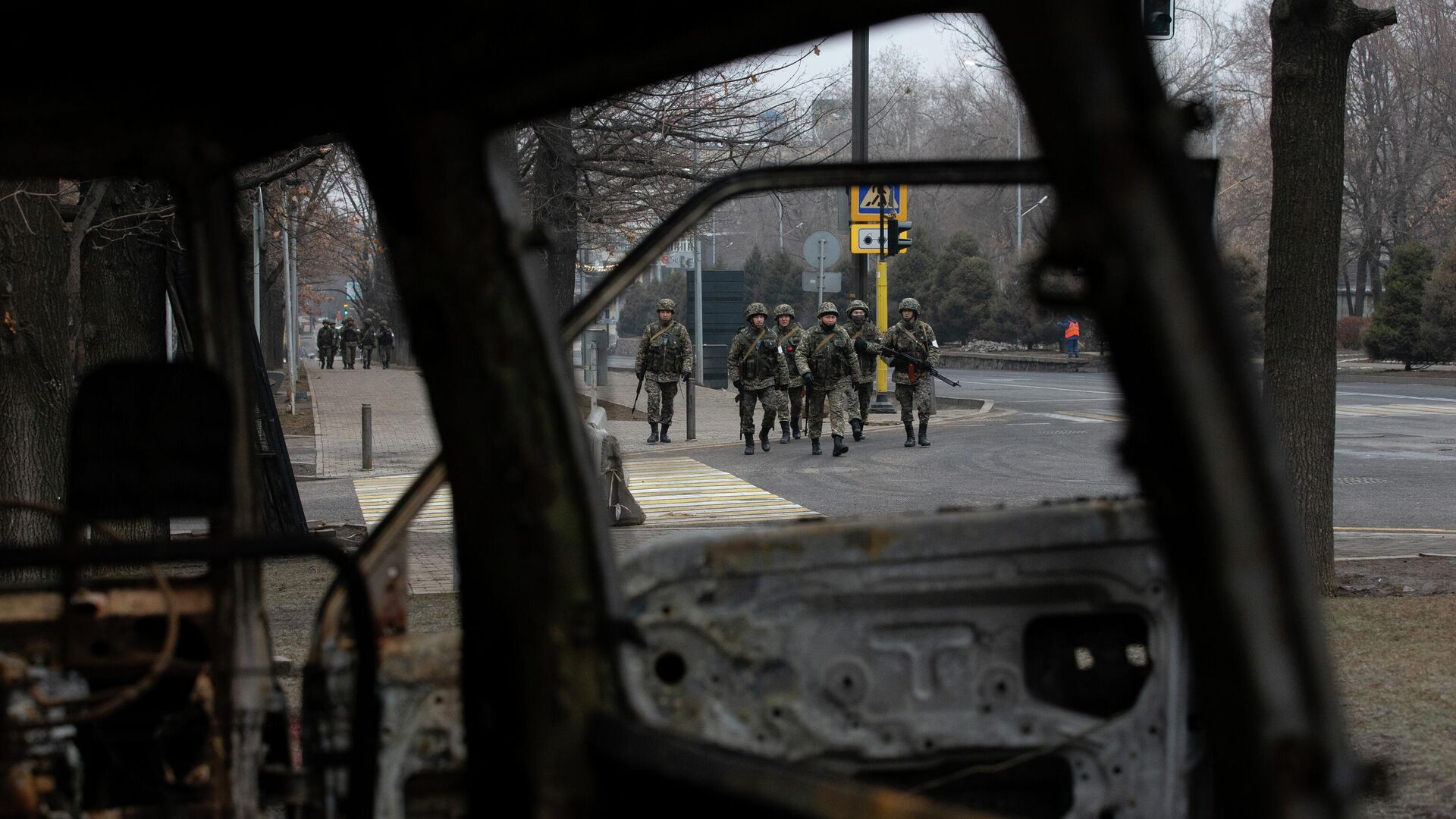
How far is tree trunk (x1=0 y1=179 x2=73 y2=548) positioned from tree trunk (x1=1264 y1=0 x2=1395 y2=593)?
6.38m

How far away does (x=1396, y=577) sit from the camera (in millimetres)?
8727

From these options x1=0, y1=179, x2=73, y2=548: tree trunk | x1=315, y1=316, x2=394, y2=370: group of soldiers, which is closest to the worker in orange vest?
x1=315, y1=316, x2=394, y2=370: group of soldiers

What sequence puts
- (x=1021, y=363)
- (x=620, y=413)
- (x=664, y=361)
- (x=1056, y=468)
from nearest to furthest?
(x=1056, y=468)
(x=664, y=361)
(x=620, y=413)
(x=1021, y=363)

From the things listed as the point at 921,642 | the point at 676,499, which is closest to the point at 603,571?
the point at 921,642

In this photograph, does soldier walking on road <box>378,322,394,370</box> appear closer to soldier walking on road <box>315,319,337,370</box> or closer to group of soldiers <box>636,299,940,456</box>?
soldier walking on road <box>315,319,337,370</box>

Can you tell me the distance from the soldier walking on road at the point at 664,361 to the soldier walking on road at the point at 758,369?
71 centimetres

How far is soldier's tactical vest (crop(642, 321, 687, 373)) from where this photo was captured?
2025cm

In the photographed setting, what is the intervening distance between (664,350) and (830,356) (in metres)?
2.58

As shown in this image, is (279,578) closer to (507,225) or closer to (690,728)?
(690,728)

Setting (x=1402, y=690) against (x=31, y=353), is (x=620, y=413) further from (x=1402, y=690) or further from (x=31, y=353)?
(x=1402, y=690)

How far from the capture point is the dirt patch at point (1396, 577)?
8250mm

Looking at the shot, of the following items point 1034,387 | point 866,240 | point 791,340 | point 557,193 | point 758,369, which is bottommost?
point 1034,387

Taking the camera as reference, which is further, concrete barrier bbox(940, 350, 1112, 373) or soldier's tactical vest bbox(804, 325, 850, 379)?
concrete barrier bbox(940, 350, 1112, 373)

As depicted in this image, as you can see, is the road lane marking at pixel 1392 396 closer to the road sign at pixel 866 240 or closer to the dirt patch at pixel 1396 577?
the road sign at pixel 866 240
